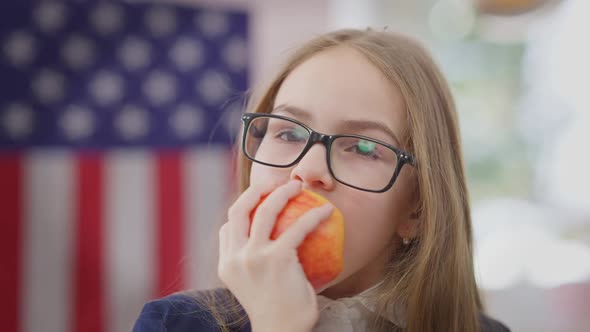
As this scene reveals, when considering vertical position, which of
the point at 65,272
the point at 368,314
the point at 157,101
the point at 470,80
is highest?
the point at 470,80

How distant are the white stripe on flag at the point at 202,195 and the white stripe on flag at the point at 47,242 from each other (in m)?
0.50

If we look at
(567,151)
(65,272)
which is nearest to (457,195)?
(567,151)

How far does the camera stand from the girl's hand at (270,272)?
670 millimetres

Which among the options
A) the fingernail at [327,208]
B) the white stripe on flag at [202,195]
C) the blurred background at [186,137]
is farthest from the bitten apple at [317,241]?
the white stripe on flag at [202,195]

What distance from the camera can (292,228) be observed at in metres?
0.71

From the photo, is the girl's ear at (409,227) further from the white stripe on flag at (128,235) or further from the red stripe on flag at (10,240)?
the red stripe on flag at (10,240)

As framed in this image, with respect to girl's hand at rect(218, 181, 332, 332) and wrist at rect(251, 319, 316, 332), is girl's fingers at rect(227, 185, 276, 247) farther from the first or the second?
wrist at rect(251, 319, 316, 332)

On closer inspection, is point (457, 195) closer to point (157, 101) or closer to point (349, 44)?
point (349, 44)

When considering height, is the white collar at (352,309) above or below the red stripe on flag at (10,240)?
above

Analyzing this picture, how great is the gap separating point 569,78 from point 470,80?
0.42 metres

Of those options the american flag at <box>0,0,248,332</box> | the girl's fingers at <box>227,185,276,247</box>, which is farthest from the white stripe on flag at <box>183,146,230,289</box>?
the girl's fingers at <box>227,185,276,247</box>

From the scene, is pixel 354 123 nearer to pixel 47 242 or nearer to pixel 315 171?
pixel 315 171

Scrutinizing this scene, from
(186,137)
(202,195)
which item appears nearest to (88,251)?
(202,195)

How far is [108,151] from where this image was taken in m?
2.35
